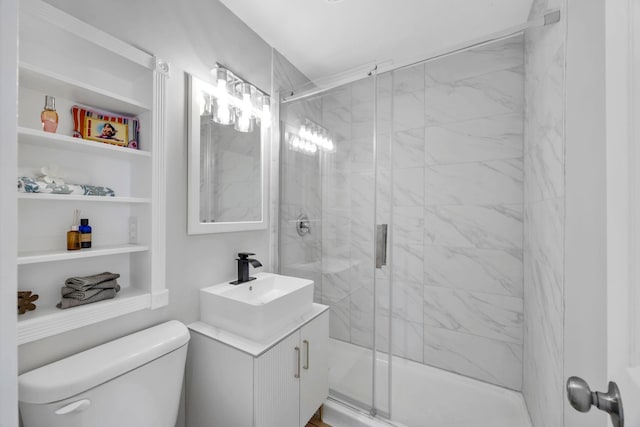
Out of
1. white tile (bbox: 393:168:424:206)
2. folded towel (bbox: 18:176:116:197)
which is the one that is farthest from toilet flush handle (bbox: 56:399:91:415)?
white tile (bbox: 393:168:424:206)

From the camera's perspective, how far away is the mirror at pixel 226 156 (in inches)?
54.3

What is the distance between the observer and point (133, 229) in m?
1.20

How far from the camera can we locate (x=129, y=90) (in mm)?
1149

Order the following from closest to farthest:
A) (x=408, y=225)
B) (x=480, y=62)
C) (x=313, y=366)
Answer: (x=313, y=366)
(x=480, y=62)
(x=408, y=225)

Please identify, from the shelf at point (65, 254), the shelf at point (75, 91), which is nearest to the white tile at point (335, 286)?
the shelf at point (65, 254)

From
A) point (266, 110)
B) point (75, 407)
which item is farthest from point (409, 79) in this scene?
point (75, 407)

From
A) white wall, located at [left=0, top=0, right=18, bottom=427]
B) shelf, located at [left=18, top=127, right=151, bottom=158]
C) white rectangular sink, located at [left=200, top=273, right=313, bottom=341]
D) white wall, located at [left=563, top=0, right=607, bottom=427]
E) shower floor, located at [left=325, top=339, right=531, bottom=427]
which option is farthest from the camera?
shower floor, located at [left=325, top=339, right=531, bottom=427]

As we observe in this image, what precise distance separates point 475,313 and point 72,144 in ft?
7.94

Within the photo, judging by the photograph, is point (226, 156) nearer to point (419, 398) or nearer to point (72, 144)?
point (72, 144)

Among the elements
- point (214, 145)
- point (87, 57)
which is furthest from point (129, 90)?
point (214, 145)

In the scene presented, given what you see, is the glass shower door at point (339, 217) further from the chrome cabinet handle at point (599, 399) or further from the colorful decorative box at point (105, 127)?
the chrome cabinet handle at point (599, 399)

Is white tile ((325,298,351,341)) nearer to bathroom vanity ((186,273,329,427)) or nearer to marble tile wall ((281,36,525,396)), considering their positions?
marble tile wall ((281,36,525,396))

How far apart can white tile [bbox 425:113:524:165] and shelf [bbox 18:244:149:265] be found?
1.98 m

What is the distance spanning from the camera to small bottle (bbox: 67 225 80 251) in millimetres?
977
